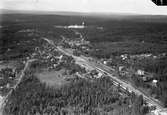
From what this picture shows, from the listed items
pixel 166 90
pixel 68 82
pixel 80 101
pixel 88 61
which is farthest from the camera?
pixel 88 61

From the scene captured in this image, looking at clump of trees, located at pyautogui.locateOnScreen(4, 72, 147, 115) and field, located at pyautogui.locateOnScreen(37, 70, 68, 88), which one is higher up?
clump of trees, located at pyautogui.locateOnScreen(4, 72, 147, 115)

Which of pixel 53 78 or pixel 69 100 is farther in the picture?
pixel 53 78

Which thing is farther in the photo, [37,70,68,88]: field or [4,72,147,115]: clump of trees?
[37,70,68,88]: field

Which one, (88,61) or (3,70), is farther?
(88,61)

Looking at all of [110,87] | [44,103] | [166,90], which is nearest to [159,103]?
[166,90]

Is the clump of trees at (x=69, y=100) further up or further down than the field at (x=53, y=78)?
further up

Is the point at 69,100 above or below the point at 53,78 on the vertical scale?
above

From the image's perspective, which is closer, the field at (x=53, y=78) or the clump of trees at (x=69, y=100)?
the clump of trees at (x=69, y=100)

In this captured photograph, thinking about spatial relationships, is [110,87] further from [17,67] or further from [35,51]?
[35,51]
